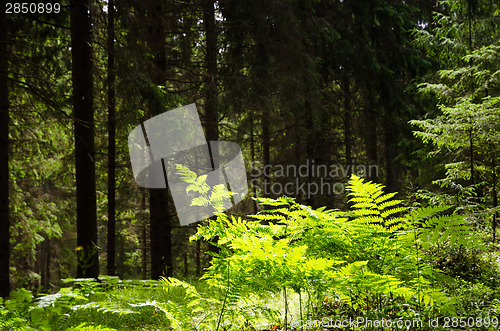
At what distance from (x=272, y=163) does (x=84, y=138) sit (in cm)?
910

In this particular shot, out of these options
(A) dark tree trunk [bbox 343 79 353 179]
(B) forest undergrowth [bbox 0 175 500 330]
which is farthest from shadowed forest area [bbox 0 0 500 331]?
(A) dark tree trunk [bbox 343 79 353 179]

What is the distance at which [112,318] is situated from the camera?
14.2ft

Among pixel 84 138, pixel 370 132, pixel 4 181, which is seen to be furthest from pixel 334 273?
pixel 370 132

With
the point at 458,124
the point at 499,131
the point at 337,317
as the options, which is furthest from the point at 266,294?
the point at 499,131

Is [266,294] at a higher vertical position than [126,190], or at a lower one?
lower

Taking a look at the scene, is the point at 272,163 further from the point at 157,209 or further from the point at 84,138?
the point at 84,138

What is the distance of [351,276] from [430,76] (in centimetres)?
1300

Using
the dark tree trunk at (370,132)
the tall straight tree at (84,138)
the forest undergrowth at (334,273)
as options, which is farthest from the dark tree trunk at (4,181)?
the dark tree trunk at (370,132)

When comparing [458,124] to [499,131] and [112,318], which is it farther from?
[112,318]

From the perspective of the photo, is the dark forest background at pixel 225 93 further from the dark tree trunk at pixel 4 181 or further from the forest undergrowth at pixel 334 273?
the forest undergrowth at pixel 334 273

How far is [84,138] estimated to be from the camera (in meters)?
7.16

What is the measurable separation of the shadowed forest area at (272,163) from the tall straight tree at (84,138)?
0.03m

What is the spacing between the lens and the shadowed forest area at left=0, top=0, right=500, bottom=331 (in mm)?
2590

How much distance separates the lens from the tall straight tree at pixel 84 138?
7.12 m
